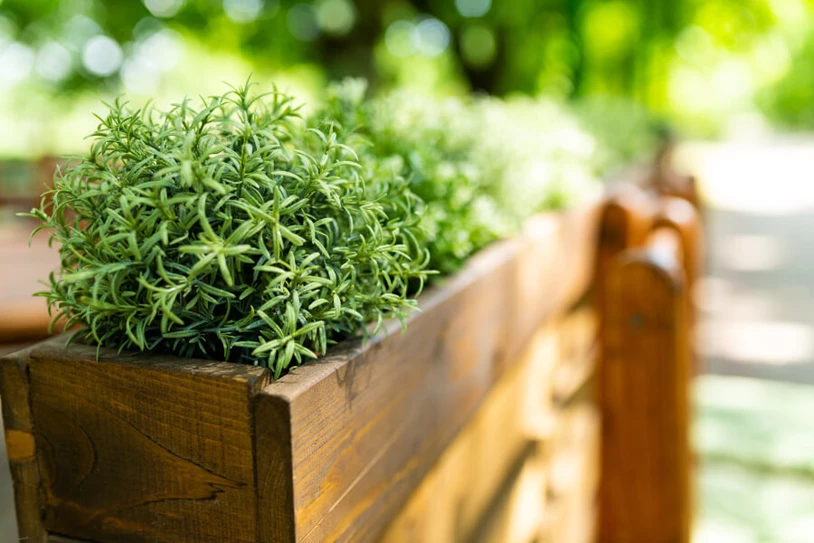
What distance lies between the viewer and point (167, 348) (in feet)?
2.41

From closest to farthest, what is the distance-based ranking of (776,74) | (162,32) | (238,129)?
(238,129) → (162,32) → (776,74)

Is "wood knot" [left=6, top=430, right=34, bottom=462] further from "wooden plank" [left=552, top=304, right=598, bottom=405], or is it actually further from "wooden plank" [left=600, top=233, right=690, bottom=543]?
"wooden plank" [left=552, top=304, right=598, bottom=405]

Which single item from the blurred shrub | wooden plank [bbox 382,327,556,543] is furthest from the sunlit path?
wooden plank [bbox 382,327,556,543]

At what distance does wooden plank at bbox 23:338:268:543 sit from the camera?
0.67m

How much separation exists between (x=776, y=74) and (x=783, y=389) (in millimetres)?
39580

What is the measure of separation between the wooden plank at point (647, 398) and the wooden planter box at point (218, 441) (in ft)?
2.48

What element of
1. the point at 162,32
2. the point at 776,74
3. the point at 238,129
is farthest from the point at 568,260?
the point at 776,74

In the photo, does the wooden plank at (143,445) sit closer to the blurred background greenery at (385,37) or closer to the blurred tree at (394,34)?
the blurred background greenery at (385,37)

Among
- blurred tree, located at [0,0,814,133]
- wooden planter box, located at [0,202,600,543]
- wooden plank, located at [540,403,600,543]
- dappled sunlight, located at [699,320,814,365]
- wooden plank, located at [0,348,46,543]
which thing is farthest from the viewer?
blurred tree, located at [0,0,814,133]

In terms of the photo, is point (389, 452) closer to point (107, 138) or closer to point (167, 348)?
point (167, 348)

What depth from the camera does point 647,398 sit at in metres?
1.66

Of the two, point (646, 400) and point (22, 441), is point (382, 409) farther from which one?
point (646, 400)

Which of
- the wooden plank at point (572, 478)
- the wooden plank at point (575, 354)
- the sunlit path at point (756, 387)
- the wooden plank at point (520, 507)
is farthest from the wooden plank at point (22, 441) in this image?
the sunlit path at point (756, 387)

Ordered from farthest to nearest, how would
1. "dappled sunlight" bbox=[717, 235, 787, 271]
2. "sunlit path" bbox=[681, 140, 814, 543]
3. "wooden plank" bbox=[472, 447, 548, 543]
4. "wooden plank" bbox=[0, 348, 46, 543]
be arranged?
"dappled sunlight" bbox=[717, 235, 787, 271]
"sunlit path" bbox=[681, 140, 814, 543]
"wooden plank" bbox=[472, 447, 548, 543]
"wooden plank" bbox=[0, 348, 46, 543]
